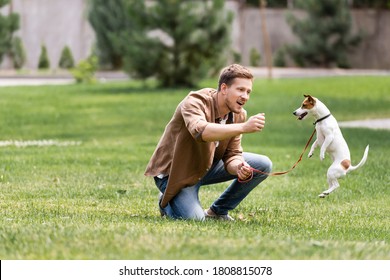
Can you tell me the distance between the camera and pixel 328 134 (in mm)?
8031

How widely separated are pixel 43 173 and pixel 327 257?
7.02 metres

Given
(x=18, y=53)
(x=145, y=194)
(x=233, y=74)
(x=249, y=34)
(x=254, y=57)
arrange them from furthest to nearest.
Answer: (x=249, y=34)
(x=254, y=57)
(x=18, y=53)
(x=145, y=194)
(x=233, y=74)

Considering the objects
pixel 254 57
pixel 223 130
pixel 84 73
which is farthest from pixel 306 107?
pixel 254 57

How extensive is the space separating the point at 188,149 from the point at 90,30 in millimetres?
34031

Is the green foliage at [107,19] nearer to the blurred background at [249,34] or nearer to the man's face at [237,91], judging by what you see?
the blurred background at [249,34]

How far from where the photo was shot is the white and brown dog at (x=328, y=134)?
793cm

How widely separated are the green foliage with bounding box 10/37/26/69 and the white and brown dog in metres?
32.0

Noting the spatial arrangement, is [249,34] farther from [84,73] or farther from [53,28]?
[84,73]

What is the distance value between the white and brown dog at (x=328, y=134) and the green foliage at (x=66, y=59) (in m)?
32.0

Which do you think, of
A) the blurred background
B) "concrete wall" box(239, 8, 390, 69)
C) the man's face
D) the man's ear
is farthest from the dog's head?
"concrete wall" box(239, 8, 390, 69)

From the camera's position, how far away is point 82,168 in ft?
42.8

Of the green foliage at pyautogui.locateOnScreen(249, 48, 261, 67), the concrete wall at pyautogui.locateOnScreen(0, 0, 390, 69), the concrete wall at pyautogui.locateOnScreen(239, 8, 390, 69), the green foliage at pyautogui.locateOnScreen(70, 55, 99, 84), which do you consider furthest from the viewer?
the concrete wall at pyautogui.locateOnScreen(239, 8, 390, 69)

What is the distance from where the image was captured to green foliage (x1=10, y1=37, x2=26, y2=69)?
128 ft

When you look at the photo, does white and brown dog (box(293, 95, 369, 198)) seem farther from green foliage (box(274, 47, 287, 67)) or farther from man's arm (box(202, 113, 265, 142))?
green foliage (box(274, 47, 287, 67))
